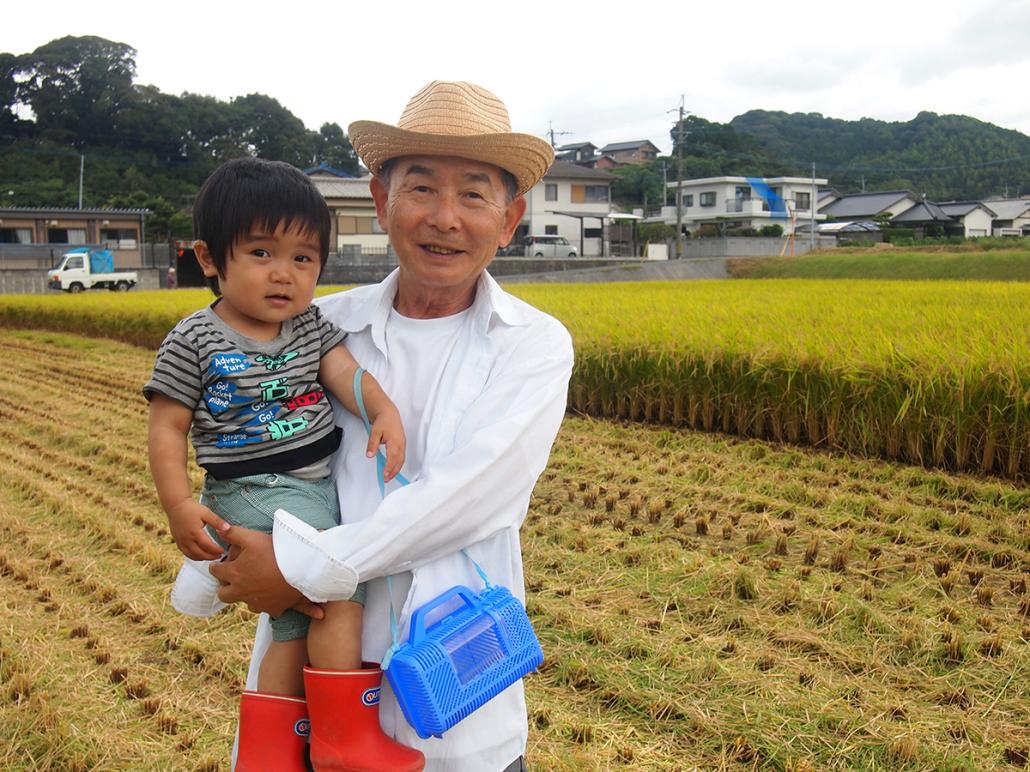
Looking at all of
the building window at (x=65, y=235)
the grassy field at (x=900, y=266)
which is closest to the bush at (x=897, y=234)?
the grassy field at (x=900, y=266)

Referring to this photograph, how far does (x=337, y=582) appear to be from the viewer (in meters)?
1.38

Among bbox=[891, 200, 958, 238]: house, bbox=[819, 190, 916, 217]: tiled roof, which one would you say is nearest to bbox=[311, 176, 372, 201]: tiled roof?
bbox=[891, 200, 958, 238]: house

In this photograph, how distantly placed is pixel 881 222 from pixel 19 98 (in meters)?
44.5

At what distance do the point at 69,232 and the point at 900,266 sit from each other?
32368 mm

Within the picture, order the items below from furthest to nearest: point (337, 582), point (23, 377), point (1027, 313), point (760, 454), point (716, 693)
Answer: point (23, 377) → point (1027, 313) → point (760, 454) → point (716, 693) → point (337, 582)

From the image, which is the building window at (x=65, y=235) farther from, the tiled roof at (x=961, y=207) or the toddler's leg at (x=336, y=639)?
the tiled roof at (x=961, y=207)

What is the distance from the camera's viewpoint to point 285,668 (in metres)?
1.54

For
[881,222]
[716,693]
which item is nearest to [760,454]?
[716,693]

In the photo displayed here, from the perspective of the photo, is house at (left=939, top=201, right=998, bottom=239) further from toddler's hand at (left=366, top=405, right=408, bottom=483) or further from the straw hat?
toddler's hand at (left=366, top=405, right=408, bottom=483)

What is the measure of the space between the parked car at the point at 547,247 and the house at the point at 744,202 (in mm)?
11665

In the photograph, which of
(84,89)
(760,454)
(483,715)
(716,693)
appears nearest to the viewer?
(483,715)

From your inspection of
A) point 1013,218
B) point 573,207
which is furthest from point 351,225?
point 1013,218

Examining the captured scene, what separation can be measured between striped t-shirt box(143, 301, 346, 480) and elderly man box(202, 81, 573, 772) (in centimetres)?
13

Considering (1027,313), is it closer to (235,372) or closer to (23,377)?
(235,372)
